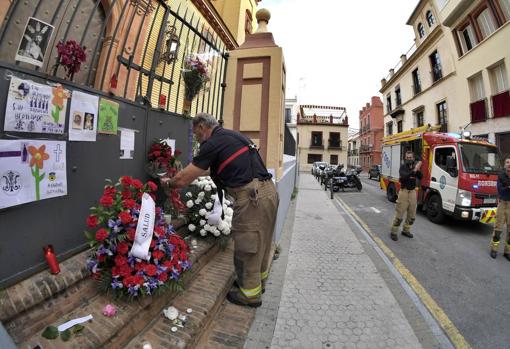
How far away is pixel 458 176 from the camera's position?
6566 mm

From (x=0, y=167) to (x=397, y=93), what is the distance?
2916 centimetres

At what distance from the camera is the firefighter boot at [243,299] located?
274 cm

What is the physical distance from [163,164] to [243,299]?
181cm

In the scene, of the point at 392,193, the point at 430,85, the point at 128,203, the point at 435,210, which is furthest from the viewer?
the point at 430,85

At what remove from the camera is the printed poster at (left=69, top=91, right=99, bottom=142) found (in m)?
2.12

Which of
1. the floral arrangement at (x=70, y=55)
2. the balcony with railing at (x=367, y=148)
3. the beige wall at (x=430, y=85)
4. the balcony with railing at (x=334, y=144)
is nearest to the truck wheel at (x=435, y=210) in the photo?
the floral arrangement at (x=70, y=55)

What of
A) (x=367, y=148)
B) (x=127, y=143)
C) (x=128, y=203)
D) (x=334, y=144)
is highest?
(x=334, y=144)

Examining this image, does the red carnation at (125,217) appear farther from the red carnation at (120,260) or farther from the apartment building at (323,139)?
the apartment building at (323,139)

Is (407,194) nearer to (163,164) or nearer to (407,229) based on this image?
(407,229)

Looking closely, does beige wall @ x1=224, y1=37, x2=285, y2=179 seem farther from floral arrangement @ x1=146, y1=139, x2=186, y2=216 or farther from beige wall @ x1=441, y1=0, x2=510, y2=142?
beige wall @ x1=441, y1=0, x2=510, y2=142

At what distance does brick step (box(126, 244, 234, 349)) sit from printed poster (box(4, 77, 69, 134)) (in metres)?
1.70

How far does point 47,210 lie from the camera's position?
1979 millimetres

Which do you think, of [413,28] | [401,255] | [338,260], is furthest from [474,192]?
[413,28]

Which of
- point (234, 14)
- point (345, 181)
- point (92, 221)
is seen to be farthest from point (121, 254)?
point (345, 181)
